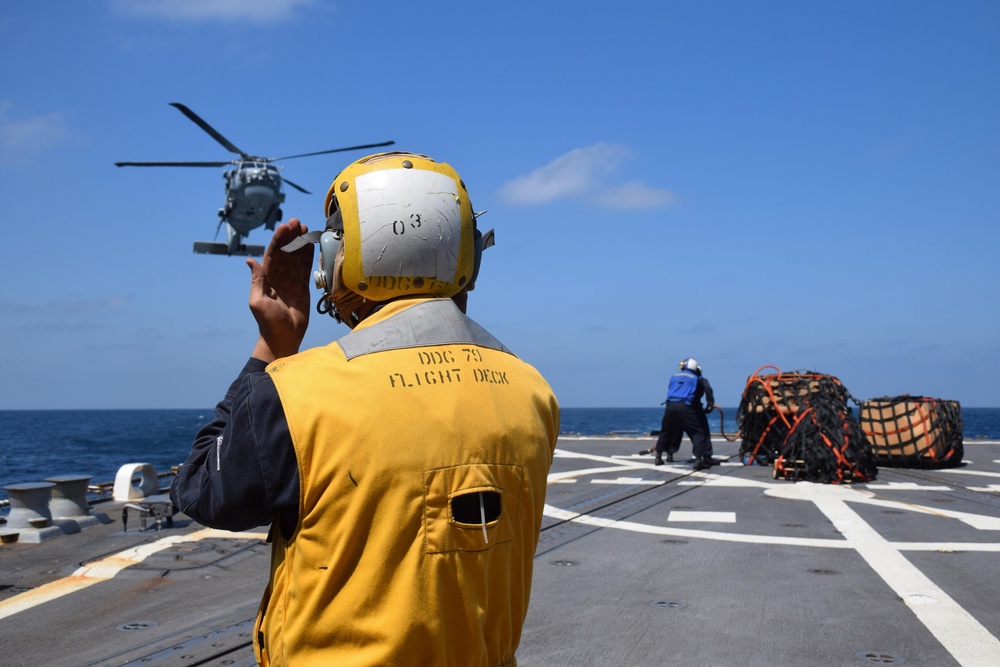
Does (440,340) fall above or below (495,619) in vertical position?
above

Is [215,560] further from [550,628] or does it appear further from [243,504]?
[243,504]

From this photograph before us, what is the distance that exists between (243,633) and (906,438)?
477 inches

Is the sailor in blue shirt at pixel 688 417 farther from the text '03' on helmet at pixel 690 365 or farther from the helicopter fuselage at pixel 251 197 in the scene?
the helicopter fuselage at pixel 251 197

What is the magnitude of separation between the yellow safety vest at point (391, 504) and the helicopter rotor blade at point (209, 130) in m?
30.3

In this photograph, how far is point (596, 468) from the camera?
12680mm

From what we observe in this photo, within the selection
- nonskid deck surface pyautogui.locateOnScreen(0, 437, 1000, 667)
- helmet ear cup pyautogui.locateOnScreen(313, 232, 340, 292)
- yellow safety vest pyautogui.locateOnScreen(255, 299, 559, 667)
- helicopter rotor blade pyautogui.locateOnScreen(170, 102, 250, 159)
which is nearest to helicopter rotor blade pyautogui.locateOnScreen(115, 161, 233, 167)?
helicopter rotor blade pyautogui.locateOnScreen(170, 102, 250, 159)

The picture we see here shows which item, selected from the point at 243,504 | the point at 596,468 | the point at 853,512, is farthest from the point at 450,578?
the point at 596,468

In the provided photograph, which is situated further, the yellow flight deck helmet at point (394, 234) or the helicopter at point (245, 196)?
the helicopter at point (245, 196)

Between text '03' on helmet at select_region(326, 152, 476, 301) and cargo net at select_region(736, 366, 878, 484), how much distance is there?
10.3m

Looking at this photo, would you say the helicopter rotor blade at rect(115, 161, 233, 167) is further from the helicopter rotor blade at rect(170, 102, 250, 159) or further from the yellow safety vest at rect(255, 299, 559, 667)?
the yellow safety vest at rect(255, 299, 559, 667)

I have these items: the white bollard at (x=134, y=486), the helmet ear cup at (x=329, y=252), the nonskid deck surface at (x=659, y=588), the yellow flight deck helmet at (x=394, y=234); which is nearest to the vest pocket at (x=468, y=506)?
the yellow flight deck helmet at (x=394, y=234)

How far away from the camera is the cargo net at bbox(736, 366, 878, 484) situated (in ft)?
36.2

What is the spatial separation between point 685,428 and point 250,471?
12.4 metres

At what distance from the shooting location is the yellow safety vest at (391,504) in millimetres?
1506
